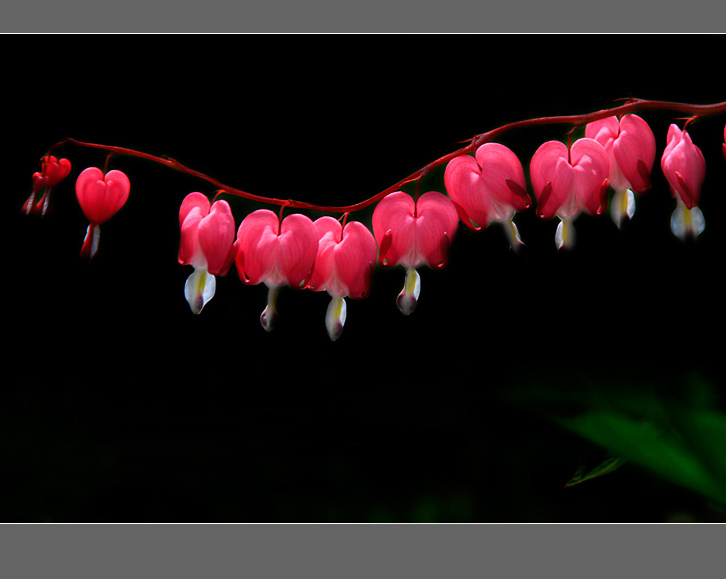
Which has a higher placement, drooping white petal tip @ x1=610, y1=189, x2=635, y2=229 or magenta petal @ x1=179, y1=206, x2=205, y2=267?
drooping white petal tip @ x1=610, y1=189, x2=635, y2=229

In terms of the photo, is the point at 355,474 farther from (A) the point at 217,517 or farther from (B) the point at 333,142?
(B) the point at 333,142

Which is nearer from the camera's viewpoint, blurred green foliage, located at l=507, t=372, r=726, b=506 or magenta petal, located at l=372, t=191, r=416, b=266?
magenta petal, located at l=372, t=191, r=416, b=266

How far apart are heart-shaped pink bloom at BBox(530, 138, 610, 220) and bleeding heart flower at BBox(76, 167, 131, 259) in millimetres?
652

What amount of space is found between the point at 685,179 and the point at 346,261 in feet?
1.68

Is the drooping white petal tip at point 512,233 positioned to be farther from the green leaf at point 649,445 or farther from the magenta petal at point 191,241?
the green leaf at point 649,445

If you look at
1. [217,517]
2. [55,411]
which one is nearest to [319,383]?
[217,517]

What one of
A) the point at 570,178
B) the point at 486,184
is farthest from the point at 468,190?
the point at 570,178

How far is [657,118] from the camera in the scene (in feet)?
3.97

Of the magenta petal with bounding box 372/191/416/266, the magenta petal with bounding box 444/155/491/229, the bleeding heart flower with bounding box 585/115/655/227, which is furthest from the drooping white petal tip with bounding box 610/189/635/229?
the magenta petal with bounding box 372/191/416/266

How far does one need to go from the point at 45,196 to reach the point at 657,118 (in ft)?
3.95

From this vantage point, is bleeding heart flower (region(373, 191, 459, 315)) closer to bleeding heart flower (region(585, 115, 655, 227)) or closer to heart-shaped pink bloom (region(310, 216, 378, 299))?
heart-shaped pink bloom (region(310, 216, 378, 299))

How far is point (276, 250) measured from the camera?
82cm

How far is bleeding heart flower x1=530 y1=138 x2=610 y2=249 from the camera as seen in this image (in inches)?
31.7

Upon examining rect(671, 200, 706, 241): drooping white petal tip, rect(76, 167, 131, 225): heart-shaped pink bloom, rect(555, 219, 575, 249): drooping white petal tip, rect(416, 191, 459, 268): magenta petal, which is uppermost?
rect(671, 200, 706, 241): drooping white petal tip
